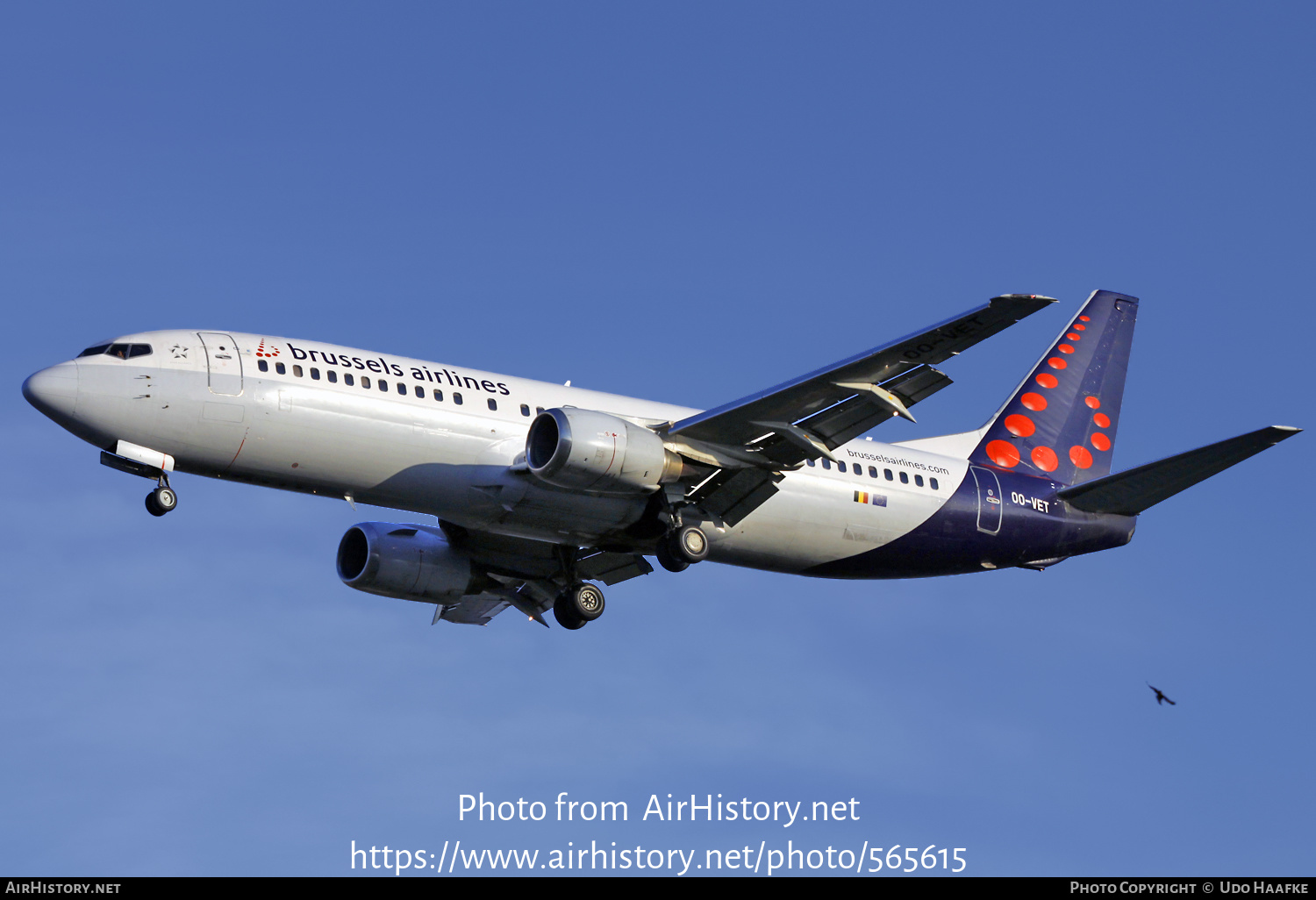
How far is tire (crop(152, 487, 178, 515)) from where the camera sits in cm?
2981

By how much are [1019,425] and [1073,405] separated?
2.12 meters

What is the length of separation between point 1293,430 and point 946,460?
924cm

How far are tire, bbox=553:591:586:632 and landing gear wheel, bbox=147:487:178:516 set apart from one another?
9814 mm

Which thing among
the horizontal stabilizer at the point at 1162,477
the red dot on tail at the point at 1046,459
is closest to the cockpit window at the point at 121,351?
the horizontal stabilizer at the point at 1162,477

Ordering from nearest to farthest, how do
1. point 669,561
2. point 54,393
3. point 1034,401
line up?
point 54,393
point 669,561
point 1034,401

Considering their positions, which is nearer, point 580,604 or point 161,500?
point 161,500

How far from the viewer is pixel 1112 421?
139ft

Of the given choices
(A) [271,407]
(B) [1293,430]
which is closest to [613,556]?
(A) [271,407]

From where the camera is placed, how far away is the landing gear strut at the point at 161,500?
97.8ft

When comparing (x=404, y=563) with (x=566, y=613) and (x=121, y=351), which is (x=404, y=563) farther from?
(x=121, y=351)

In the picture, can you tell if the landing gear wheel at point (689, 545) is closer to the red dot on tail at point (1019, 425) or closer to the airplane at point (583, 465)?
the airplane at point (583, 465)

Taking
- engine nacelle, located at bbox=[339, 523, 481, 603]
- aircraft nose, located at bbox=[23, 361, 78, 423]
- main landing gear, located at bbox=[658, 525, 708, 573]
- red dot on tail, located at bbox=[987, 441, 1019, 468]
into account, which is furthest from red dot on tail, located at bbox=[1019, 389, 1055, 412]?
aircraft nose, located at bbox=[23, 361, 78, 423]

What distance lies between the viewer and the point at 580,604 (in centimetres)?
3625

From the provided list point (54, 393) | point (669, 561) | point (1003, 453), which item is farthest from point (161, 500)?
point (1003, 453)
